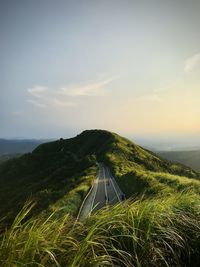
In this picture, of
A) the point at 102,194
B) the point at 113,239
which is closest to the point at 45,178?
the point at 102,194

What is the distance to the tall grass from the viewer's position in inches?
164

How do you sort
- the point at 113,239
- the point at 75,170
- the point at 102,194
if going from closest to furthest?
1. the point at 113,239
2. the point at 102,194
3. the point at 75,170

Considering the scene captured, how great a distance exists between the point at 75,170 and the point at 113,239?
61.4m

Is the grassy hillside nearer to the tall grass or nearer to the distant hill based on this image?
the distant hill

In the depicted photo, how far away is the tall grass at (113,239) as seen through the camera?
417 centimetres

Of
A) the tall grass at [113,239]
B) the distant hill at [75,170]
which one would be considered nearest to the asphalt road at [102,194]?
the distant hill at [75,170]

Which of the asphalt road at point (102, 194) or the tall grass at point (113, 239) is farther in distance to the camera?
the asphalt road at point (102, 194)

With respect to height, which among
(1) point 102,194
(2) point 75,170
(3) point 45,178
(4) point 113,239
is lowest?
(3) point 45,178

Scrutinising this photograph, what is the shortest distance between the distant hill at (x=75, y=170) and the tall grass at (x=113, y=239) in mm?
20699

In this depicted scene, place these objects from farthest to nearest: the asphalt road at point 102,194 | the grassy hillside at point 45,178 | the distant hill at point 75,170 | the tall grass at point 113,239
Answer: the grassy hillside at point 45,178
the distant hill at point 75,170
the asphalt road at point 102,194
the tall grass at point 113,239

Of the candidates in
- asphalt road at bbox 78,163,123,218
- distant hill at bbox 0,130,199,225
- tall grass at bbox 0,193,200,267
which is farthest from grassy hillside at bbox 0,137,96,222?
tall grass at bbox 0,193,200,267

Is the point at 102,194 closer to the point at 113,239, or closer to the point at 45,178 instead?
the point at 113,239

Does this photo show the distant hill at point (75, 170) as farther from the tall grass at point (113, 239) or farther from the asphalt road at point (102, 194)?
the tall grass at point (113, 239)

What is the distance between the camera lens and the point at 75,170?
65.9 m
